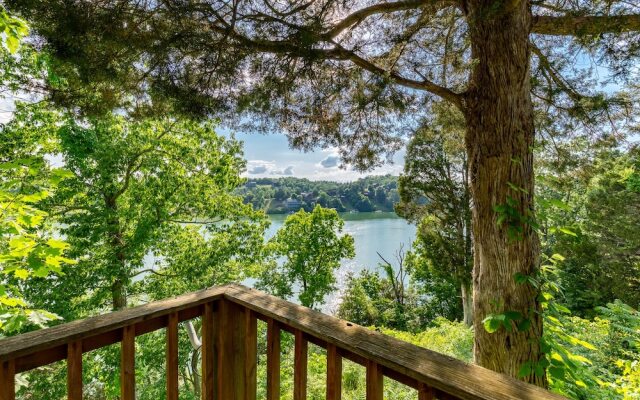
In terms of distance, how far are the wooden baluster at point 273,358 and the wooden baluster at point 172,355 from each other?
34 cm

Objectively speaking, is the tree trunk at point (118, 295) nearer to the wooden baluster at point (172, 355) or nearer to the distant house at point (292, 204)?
the wooden baluster at point (172, 355)

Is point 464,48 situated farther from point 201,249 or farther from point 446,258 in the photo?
point 446,258

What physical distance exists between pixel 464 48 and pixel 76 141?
279 inches

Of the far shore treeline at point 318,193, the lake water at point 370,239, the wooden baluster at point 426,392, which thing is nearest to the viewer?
the wooden baluster at point 426,392

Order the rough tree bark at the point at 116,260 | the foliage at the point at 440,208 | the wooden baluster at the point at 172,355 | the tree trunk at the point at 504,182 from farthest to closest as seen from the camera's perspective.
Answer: the foliage at the point at 440,208 → the rough tree bark at the point at 116,260 → the tree trunk at the point at 504,182 → the wooden baluster at the point at 172,355

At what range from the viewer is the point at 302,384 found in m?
1.12

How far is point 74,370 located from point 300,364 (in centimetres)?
69

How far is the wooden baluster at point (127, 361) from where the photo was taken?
1.08m

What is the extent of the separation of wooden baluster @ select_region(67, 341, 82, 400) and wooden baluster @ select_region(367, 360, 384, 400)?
850 mm

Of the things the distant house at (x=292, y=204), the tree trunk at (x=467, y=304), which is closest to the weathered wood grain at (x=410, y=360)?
the tree trunk at (x=467, y=304)

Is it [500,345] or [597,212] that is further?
[597,212]

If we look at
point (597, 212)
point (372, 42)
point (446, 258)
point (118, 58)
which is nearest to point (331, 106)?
point (372, 42)

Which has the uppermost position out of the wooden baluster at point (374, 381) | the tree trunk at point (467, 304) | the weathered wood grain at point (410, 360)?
the weathered wood grain at point (410, 360)

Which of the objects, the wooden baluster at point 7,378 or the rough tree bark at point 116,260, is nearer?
the wooden baluster at point 7,378
